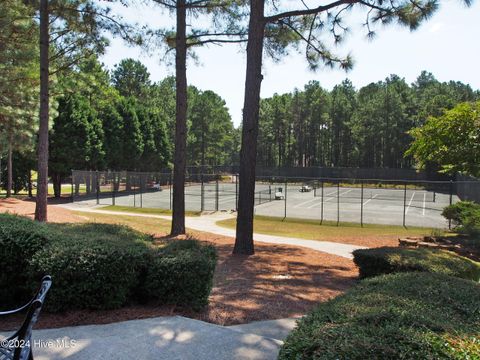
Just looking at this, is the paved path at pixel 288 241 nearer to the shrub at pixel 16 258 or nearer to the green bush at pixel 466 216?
the green bush at pixel 466 216

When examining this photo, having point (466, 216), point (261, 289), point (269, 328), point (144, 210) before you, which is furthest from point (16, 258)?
point (144, 210)

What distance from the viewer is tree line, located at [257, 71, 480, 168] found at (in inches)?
2928

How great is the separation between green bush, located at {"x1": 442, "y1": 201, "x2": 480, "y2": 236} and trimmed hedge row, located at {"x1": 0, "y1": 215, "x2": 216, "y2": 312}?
34.0ft

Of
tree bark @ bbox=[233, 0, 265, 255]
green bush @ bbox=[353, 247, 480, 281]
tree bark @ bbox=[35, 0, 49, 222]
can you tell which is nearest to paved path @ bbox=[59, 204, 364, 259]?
tree bark @ bbox=[233, 0, 265, 255]

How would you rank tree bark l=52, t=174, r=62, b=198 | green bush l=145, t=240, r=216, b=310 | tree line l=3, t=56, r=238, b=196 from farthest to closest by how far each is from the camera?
tree bark l=52, t=174, r=62, b=198 < tree line l=3, t=56, r=238, b=196 < green bush l=145, t=240, r=216, b=310

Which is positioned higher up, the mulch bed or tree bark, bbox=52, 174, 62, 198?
tree bark, bbox=52, 174, 62, 198

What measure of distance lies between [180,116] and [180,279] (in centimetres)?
995

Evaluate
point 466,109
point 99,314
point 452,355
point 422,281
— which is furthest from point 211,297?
point 466,109

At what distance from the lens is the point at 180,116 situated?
14.5 meters

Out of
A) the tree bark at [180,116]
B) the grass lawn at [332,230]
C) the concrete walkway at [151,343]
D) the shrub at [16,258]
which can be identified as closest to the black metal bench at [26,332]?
the concrete walkway at [151,343]

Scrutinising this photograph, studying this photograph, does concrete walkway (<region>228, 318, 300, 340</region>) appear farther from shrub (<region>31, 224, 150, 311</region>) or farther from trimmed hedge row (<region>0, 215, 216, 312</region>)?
shrub (<region>31, 224, 150, 311</region>)

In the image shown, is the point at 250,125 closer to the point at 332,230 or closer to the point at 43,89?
the point at 43,89

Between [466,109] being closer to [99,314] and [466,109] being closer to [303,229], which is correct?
[99,314]

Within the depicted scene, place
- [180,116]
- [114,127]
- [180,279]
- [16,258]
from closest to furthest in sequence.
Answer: [16,258], [180,279], [180,116], [114,127]
